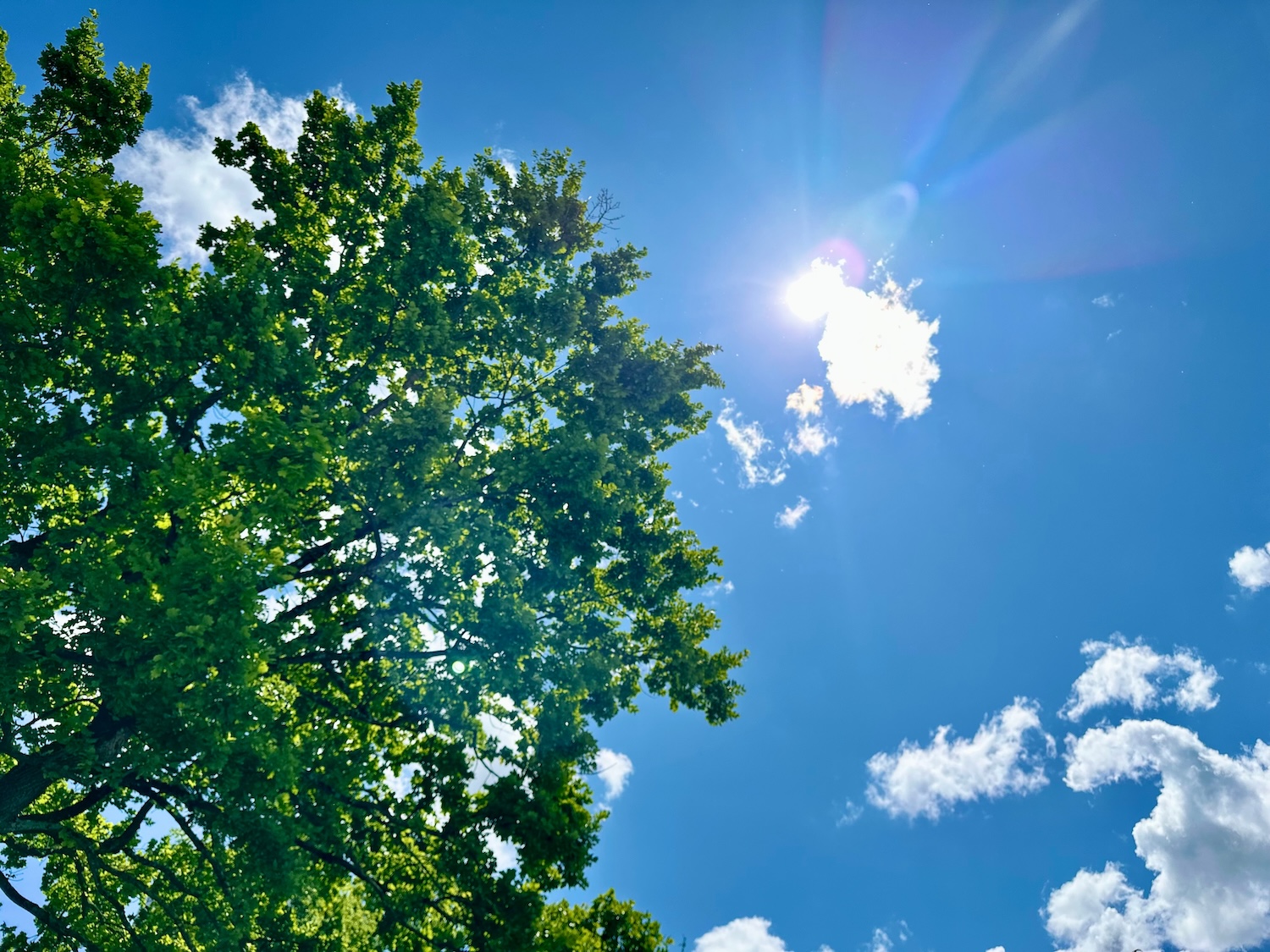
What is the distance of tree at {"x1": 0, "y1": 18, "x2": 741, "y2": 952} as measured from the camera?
8453mm

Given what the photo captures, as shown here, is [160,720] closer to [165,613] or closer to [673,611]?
[165,613]

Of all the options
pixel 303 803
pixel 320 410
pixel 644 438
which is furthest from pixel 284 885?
pixel 644 438

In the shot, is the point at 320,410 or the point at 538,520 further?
the point at 538,520

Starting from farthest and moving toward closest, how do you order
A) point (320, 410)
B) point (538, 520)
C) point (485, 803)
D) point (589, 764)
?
Result: point (538, 520) < point (589, 764) < point (485, 803) < point (320, 410)

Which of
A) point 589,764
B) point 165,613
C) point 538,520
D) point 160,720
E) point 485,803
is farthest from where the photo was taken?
point 538,520

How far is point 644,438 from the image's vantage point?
14.1 meters

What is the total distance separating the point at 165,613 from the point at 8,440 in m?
3.84

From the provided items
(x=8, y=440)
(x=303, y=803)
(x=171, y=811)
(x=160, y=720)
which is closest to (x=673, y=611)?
(x=303, y=803)

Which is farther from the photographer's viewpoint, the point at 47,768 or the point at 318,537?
the point at 318,537

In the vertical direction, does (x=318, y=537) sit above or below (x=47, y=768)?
above

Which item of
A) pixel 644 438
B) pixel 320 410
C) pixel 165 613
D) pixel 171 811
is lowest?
pixel 171 811

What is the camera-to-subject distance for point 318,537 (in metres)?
11.4

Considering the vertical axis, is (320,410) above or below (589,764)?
above

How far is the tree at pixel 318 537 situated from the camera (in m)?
8.45
